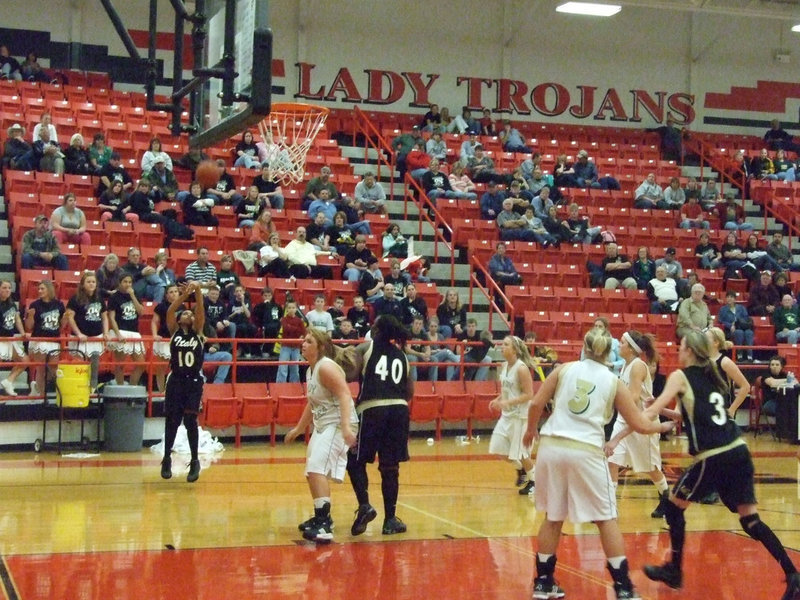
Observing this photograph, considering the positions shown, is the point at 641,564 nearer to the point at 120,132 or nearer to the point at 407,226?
the point at 407,226

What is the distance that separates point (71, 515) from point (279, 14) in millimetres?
20169

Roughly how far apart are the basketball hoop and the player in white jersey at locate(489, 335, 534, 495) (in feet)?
29.8

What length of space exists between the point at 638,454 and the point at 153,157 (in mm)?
12568

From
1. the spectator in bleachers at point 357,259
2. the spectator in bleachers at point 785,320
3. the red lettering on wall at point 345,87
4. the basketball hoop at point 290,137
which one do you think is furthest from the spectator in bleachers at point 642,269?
the red lettering on wall at point 345,87

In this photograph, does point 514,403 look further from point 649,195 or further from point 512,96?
point 512,96

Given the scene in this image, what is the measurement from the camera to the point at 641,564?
27.5 feet

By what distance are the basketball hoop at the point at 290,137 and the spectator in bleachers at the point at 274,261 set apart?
5.96ft

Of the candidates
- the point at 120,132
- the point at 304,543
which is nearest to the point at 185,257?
the point at 120,132

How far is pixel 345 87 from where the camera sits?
28.6 meters

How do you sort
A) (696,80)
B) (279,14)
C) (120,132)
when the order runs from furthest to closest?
(696,80) → (279,14) → (120,132)

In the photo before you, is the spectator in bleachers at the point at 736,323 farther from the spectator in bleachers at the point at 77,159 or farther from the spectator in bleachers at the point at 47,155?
Answer: the spectator in bleachers at the point at 47,155

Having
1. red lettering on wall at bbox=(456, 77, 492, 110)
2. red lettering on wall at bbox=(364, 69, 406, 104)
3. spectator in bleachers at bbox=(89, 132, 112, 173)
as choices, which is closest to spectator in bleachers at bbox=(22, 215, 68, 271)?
spectator in bleachers at bbox=(89, 132, 112, 173)

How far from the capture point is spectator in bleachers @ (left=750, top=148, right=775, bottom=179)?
28.3 meters

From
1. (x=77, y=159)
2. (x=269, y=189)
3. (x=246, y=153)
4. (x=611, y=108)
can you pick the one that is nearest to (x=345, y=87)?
(x=246, y=153)
